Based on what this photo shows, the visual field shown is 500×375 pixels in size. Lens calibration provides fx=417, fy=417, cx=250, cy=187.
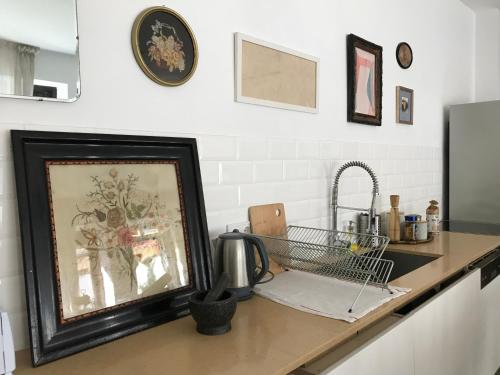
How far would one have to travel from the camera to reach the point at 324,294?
1326 millimetres

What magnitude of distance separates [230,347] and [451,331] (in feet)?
3.47

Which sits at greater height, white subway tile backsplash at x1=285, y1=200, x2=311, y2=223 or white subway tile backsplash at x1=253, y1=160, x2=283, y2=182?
white subway tile backsplash at x1=253, y1=160, x2=283, y2=182

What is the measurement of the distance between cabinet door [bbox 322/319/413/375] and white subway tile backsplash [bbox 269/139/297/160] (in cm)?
78

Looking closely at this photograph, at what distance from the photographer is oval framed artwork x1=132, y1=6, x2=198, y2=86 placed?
4.09 ft

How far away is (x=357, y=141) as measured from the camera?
2.20 metres

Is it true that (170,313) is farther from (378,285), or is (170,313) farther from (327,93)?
(327,93)

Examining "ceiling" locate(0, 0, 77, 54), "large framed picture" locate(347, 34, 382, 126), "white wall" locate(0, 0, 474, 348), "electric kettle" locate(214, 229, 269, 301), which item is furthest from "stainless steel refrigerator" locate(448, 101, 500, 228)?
"ceiling" locate(0, 0, 77, 54)

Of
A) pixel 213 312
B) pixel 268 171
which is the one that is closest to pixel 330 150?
pixel 268 171

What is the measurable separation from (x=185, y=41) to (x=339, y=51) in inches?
38.2

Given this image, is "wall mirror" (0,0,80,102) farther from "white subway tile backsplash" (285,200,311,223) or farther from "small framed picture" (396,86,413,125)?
"small framed picture" (396,86,413,125)

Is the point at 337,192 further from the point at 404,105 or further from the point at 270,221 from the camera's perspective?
the point at 404,105

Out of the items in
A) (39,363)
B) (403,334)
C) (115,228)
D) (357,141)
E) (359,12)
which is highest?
(359,12)

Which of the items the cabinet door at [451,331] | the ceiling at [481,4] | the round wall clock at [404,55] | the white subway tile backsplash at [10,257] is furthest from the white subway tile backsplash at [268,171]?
the ceiling at [481,4]

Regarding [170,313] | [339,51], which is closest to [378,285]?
[170,313]
